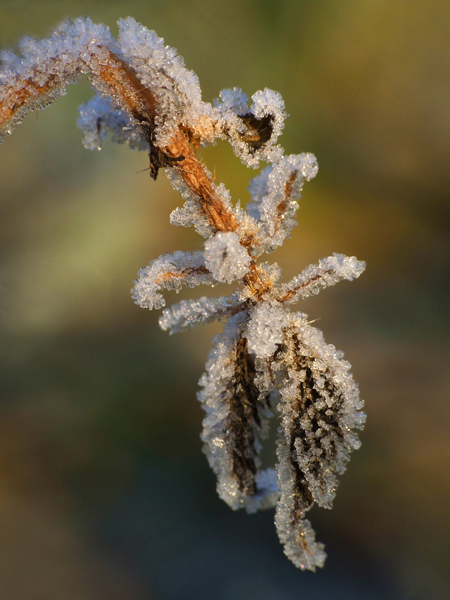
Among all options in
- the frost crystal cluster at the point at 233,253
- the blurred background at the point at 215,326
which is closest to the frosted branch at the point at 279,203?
the frost crystal cluster at the point at 233,253

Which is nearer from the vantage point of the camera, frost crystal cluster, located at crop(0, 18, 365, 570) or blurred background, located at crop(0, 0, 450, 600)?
frost crystal cluster, located at crop(0, 18, 365, 570)

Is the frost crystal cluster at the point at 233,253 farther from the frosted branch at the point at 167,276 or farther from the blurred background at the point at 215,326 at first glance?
the blurred background at the point at 215,326

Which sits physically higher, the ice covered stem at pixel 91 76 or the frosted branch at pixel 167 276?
the ice covered stem at pixel 91 76

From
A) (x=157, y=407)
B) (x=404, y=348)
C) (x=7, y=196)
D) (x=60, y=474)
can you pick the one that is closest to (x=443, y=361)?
(x=404, y=348)

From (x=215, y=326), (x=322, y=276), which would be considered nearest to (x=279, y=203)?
(x=322, y=276)

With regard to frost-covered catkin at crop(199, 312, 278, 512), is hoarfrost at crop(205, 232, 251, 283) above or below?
above

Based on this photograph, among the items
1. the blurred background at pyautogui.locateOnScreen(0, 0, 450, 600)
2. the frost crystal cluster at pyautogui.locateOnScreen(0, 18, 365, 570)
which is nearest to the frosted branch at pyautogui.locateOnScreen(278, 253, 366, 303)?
the frost crystal cluster at pyautogui.locateOnScreen(0, 18, 365, 570)

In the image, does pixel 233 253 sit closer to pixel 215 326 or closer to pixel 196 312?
pixel 196 312

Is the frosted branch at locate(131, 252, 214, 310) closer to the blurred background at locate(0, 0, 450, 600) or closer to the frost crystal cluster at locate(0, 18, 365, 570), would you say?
the frost crystal cluster at locate(0, 18, 365, 570)
